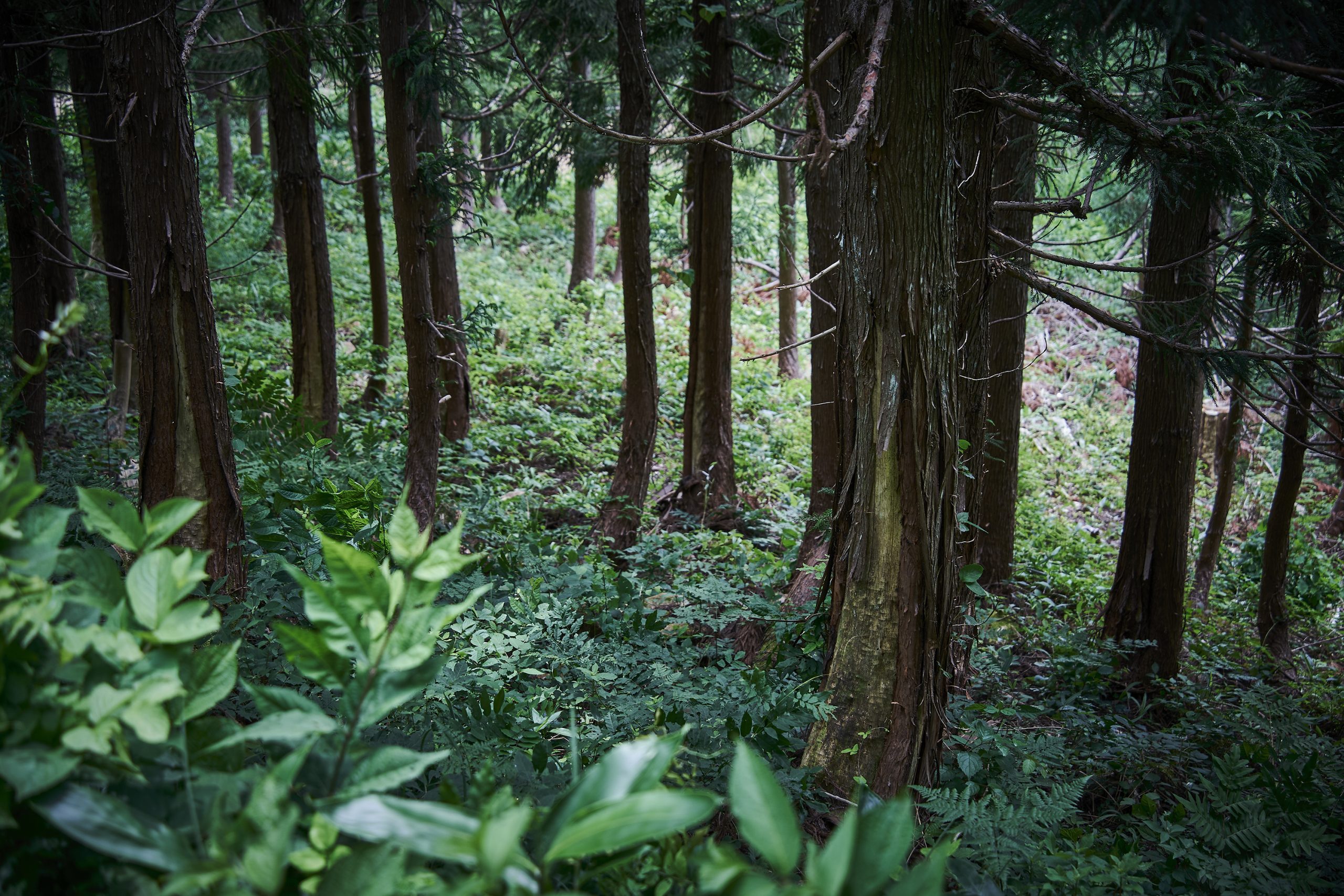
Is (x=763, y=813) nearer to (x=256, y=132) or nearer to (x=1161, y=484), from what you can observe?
(x=1161, y=484)

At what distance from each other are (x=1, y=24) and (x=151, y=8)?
10.1 ft

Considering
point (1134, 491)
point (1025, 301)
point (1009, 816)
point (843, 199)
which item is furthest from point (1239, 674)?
point (843, 199)

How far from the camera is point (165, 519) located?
1.09 meters

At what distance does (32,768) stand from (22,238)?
20.4 feet

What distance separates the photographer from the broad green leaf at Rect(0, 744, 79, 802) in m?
0.80

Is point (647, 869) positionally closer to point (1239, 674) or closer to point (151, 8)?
point (151, 8)

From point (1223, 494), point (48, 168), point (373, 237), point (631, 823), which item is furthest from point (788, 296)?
point (631, 823)

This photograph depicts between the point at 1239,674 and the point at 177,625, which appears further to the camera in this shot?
the point at 1239,674

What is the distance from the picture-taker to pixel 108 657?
0.97 meters

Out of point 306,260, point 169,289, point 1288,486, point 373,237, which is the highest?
point 373,237

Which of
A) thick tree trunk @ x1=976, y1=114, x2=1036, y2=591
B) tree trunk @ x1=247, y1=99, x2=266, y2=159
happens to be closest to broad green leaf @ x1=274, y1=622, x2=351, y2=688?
thick tree trunk @ x1=976, y1=114, x2=1036, y2=591

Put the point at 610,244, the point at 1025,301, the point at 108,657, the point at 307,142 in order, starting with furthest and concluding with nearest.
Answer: the point at 610,244
the point at 307,142
the point at 1025,301
the point at 108,657

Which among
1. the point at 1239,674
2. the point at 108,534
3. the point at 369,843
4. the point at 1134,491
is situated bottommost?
the point at 1239,674

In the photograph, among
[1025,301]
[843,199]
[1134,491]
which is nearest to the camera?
[843,199]
